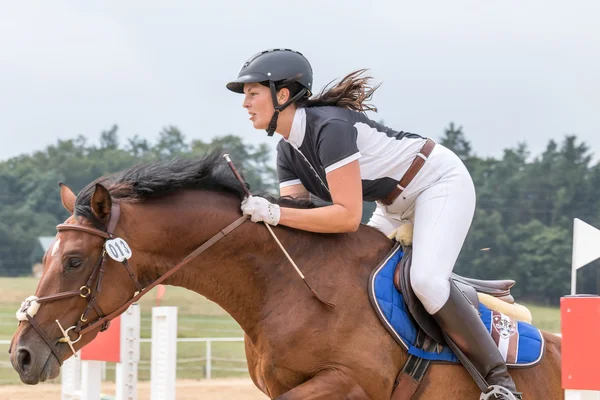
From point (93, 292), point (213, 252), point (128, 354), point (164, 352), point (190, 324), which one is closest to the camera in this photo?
point (93, 292)

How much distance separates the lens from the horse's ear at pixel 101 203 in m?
3.43

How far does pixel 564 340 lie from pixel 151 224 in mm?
1857

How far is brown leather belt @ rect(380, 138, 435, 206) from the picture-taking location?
3.94m

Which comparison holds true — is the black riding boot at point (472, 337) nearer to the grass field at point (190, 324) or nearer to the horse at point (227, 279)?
the horse at point (227, 279)

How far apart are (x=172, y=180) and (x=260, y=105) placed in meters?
0.54

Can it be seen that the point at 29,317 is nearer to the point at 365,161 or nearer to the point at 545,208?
the point at 365,161

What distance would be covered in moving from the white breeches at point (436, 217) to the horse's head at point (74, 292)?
128 centimetres

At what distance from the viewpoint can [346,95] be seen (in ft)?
13.3

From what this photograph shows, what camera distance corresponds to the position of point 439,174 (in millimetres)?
3969

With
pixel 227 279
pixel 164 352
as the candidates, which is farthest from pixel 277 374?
pixel 164 352

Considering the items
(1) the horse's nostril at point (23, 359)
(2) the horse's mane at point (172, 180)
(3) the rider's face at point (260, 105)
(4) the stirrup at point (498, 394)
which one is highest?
(3) the rider's face at point (260, 105)

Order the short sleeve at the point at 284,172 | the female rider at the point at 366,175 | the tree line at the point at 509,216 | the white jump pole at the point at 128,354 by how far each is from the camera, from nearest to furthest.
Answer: the female rider at the point at 366,175, the short sleeve at the point at 284,172, the white jump pole at the point at 128,354, the tree line at the point at 509,216

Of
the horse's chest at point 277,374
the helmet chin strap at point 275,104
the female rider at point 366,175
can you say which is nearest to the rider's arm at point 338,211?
the female rider at point 366,175

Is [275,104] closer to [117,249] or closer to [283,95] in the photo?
[283,95]
